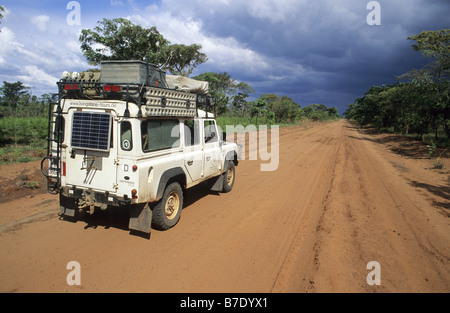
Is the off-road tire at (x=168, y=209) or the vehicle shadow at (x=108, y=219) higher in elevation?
the off-road tire at (x=168, y=209)

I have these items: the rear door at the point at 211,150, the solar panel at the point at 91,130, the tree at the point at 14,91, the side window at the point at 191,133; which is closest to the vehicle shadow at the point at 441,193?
the rear door at the point at 211,150

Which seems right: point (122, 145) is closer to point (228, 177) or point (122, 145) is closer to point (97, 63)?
point (228, 177)

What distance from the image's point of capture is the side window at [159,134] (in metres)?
4.24

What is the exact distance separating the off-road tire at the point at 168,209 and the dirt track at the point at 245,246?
0.17 m

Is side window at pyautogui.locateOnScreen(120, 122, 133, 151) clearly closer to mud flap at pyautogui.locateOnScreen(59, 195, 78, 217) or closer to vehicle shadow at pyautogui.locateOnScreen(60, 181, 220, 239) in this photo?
vehicle shadow at pyautogui.locateOnScreen(60, 181, 220, 239)

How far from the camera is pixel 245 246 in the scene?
4.30 m

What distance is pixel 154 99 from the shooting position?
423 cm

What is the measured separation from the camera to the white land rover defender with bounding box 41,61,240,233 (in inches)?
158

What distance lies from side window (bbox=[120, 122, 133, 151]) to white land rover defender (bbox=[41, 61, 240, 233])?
0.6 inches

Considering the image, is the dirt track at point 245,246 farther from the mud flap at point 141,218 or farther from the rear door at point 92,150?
the rear door at point 92,150

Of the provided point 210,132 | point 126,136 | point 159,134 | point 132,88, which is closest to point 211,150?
point 210,132

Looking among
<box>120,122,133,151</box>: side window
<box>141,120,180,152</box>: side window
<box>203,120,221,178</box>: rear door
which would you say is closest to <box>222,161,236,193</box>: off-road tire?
<box>203,120,221,178</box>: rear door

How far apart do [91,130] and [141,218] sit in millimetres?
1672
